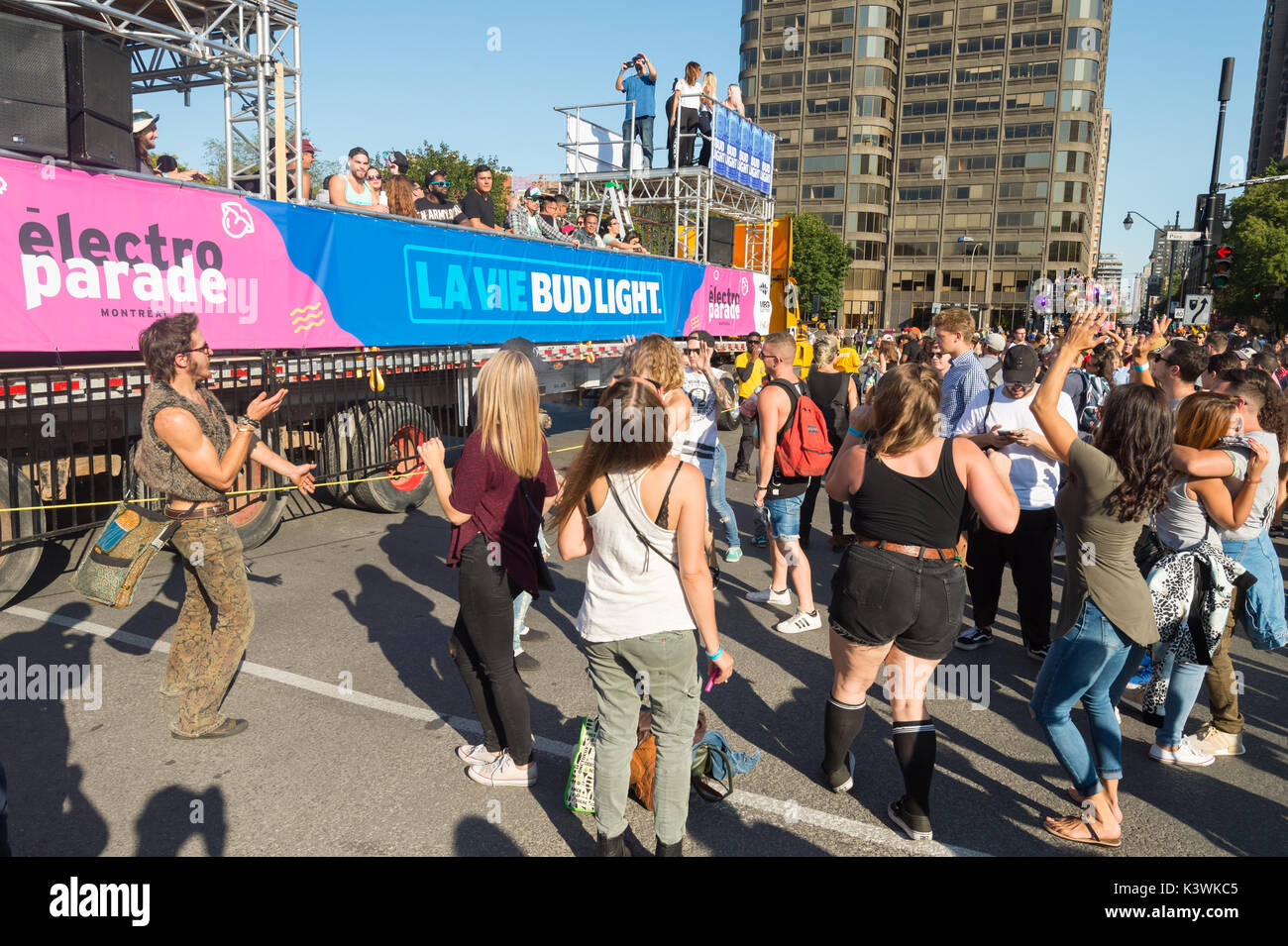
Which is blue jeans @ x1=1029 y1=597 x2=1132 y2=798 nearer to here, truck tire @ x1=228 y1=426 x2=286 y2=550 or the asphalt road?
the asphalt road

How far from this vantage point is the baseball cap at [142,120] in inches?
343

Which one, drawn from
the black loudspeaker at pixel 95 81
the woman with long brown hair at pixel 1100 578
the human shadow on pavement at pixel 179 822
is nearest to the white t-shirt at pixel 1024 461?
the woman with long brown hair at pixel 1100 578

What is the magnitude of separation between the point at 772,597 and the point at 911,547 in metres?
3.20

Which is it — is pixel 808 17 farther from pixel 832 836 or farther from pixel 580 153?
pixel 832 836

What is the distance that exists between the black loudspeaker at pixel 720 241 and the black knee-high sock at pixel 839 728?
16289 mm

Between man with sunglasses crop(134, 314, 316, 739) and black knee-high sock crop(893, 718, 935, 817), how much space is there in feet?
10.2

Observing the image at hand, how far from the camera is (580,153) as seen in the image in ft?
56.9

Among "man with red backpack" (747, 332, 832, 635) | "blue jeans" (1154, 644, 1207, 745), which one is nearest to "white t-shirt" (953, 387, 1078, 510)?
"man with red backpack" (747, 332, 832, 635)

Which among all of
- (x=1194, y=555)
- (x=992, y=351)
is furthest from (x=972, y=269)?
(x=1194, y=555)

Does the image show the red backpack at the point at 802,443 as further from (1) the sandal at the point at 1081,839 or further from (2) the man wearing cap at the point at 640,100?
Answer: (2) the man wearing cap at the point at 640,100

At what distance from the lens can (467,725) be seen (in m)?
4.29

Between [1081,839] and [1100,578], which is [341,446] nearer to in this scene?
[1100,578]

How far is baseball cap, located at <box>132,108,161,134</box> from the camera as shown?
8.71 meters

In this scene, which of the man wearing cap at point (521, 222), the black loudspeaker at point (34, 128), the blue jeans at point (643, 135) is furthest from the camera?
the blue jeans at point (643, 135)
